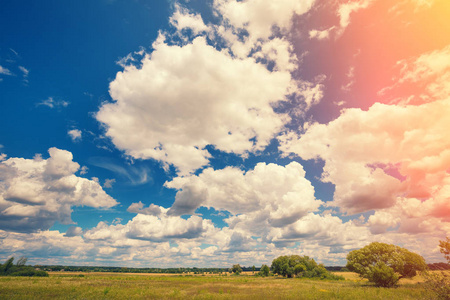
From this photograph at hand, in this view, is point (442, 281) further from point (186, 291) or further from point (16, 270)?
point (16, 270)

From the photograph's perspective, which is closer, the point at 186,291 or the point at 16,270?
the point at 186,291

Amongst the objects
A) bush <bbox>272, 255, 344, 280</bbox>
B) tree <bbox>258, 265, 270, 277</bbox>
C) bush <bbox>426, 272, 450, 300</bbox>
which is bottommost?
tree <bbox>258, 265, 270, 277</bbox>

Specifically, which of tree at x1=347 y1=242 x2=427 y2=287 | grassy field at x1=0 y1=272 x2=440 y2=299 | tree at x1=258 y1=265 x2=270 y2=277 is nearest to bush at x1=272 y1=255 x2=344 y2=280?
tree at x1=258 y1=265 x2=270 y2=277

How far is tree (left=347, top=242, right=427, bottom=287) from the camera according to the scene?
4134cm

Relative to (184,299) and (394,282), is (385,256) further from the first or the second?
(184,299)

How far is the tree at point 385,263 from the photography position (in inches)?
1628

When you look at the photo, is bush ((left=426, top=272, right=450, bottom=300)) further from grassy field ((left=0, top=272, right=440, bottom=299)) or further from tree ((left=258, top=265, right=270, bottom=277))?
tree ((left=258, top=265, right=270, bottom=277))

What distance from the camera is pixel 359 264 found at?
4828 centimetres

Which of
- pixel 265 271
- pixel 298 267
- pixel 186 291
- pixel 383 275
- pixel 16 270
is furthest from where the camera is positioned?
pixel 265 271

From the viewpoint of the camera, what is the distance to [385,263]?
45594 millimetres

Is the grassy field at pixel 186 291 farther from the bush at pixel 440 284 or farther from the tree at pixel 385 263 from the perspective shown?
the bush at pixel 440 284

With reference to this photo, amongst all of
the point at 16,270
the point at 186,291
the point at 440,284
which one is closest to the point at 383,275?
the point at 440,284

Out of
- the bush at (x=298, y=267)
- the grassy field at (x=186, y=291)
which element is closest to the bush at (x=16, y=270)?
the grassy field at (x=186, y=291)

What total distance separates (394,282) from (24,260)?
139 metres
